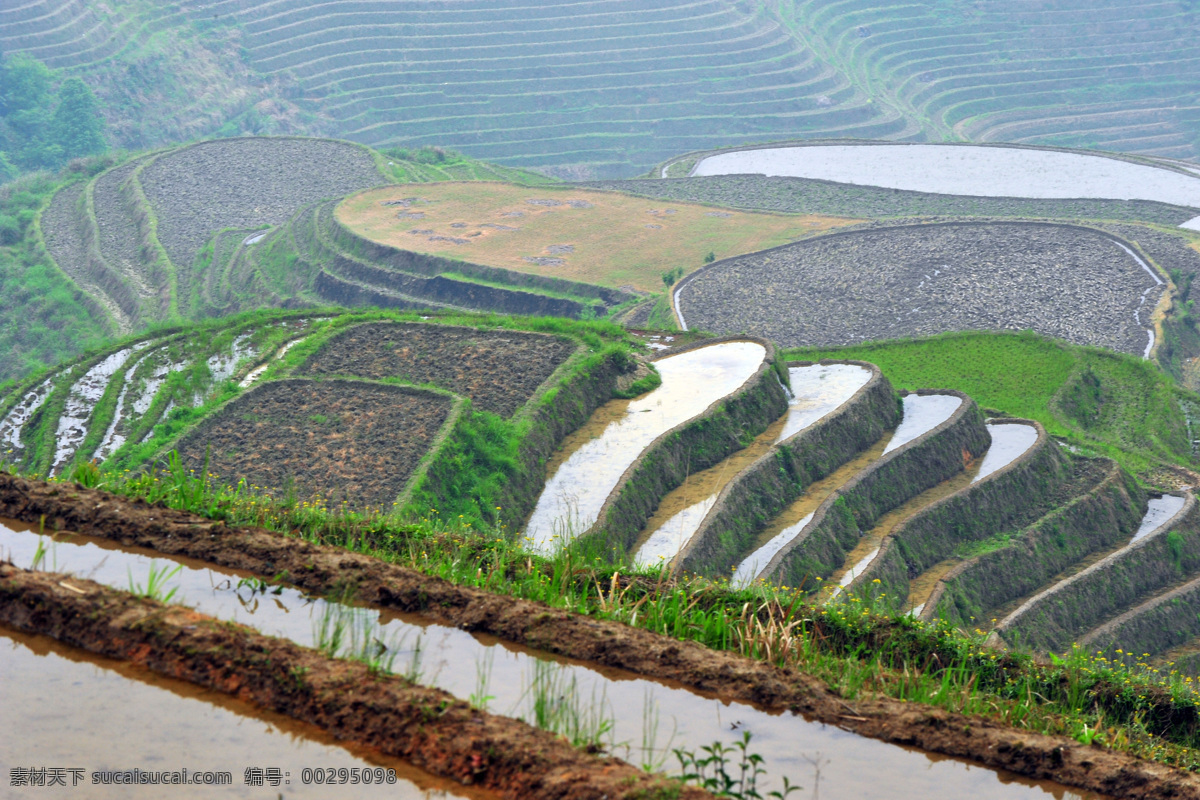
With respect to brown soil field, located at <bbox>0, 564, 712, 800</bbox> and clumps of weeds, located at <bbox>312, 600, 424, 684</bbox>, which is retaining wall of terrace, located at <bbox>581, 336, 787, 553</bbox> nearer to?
clumps of weeds, located at <bbox>312, 600, 424, 684</bbox>

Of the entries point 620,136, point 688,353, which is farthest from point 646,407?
point 620,136

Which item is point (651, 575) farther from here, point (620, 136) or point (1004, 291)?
point (620, 136)

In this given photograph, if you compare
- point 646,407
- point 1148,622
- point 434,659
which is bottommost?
point 1148,622

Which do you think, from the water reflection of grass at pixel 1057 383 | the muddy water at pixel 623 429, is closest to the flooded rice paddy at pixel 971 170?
the water reflection of grass at pixel 1057 383

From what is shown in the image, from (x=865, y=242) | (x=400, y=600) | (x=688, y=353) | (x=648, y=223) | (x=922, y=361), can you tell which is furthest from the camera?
(x=648, y=223)

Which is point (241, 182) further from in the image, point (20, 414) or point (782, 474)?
point (782, 474)

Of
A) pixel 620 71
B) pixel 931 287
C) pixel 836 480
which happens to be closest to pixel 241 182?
pixel 931 287

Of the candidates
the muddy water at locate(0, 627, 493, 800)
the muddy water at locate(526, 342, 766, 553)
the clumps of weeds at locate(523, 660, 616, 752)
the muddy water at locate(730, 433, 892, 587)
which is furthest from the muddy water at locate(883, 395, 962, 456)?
the muddy water at locate(0, 627, 493, 800)
